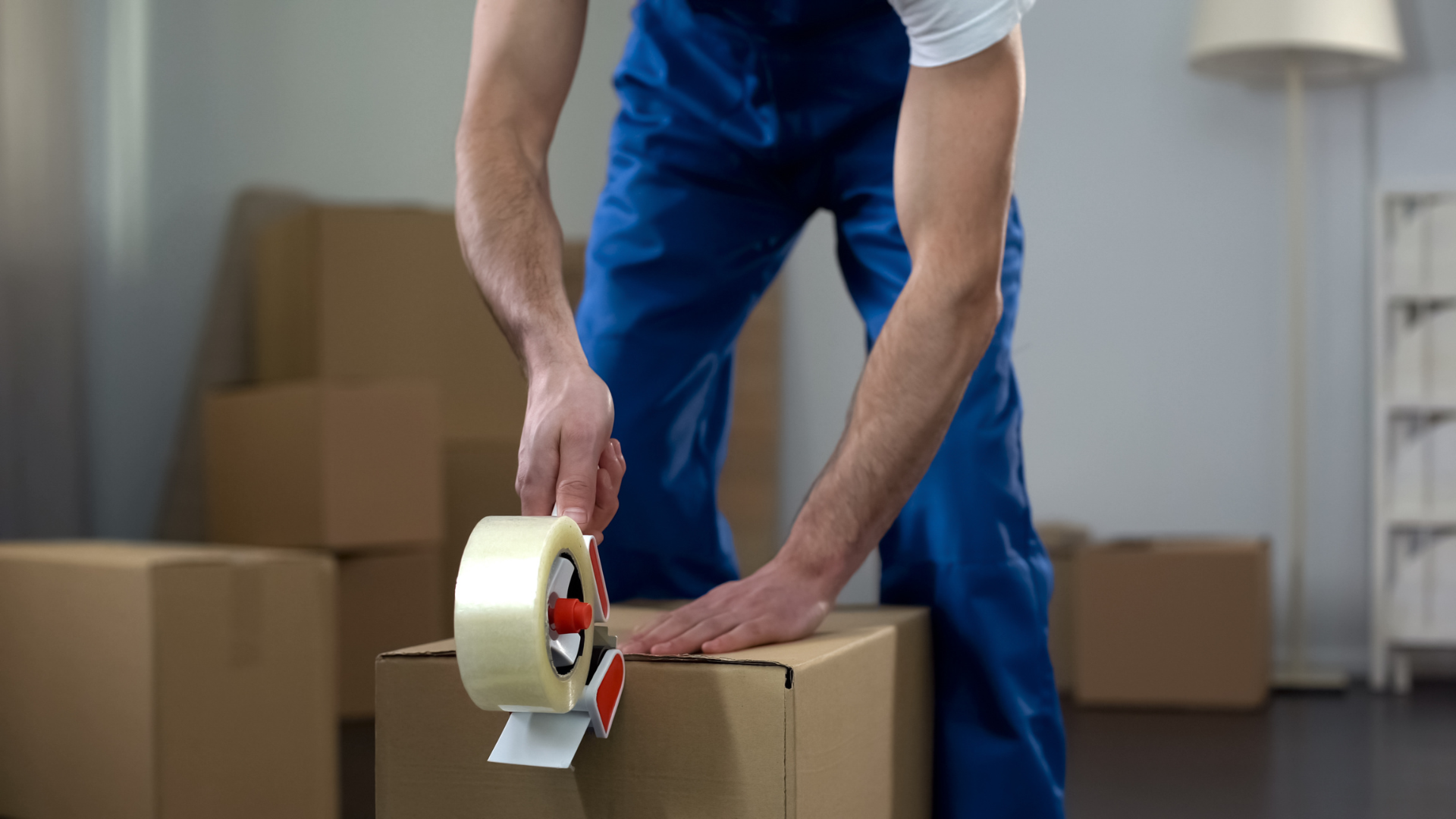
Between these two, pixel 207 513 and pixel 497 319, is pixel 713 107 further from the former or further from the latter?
pixel 207 513

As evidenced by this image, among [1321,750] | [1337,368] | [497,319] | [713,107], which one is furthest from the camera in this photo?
[1337,368]

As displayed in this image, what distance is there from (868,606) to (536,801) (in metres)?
0.42

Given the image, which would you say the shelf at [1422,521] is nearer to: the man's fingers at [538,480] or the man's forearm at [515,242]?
the man's forearm at [515,242]

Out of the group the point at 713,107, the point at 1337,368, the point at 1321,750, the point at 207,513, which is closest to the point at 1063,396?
the point at 1337,368

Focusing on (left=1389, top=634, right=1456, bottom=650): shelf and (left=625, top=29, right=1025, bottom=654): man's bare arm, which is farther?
(left=1389, top=634, right=1456, bottom=650): shelf

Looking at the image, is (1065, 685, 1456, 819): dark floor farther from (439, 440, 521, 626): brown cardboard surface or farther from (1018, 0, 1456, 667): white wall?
(439, 440, 521, 626): brown cardboard surface

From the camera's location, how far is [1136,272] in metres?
3.32

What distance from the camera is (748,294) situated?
1279 millimetres

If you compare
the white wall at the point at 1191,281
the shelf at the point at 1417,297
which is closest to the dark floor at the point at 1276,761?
the white wall at the point at 1191,281

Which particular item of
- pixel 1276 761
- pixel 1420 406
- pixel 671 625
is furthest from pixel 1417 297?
pixel 671 625

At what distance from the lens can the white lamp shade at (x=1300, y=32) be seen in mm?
2922

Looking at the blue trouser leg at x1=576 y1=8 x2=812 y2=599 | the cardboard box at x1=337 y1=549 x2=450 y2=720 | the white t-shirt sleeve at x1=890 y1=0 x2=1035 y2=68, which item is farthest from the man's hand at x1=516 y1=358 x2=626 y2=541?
the cardboard box at x1=337 y1=549 x2=450 y2=720

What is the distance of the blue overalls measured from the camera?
1.08m

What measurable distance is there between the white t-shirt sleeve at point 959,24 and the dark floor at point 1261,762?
1302 millimetres
